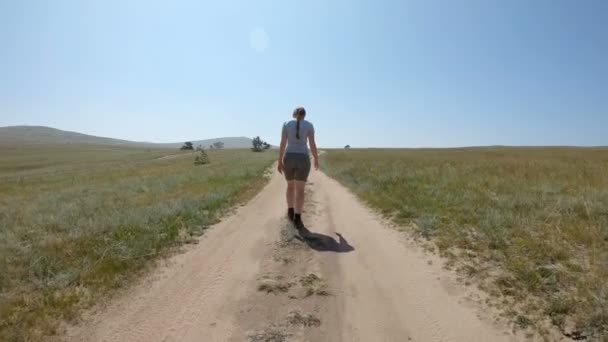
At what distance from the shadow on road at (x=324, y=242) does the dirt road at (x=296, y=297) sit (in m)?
0.02

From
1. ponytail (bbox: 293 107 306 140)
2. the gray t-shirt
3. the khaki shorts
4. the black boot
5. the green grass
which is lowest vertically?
the green grass

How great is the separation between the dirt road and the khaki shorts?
151 centimetres

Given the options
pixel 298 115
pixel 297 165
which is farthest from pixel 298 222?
pixel 298 115

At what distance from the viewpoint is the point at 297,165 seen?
7.46 m

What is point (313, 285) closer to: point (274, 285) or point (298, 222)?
point (274, 285)

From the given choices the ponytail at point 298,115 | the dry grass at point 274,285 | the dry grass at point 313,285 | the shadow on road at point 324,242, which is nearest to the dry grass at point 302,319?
the dry grass at point 313,285

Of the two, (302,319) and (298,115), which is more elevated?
(298,115)

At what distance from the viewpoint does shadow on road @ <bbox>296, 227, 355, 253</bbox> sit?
6.07 meters

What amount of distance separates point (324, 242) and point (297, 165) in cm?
196

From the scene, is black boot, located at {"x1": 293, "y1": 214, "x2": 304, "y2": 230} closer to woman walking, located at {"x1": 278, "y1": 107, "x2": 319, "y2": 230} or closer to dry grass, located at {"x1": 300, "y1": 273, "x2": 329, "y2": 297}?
woman walking, located at {"x1": 278, "y1": 107, "x2": 319, "y2": 230}

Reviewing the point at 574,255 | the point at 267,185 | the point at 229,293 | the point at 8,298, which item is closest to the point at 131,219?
the point at 8,298

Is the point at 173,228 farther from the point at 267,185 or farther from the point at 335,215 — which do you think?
the point at 267,185

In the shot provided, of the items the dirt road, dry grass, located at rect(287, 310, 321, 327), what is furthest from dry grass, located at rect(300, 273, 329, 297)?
dry grass, located at rect(287, 310, 321, 327)

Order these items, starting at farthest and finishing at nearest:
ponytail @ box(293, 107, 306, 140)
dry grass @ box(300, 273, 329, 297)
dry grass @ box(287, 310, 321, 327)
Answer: ponytail @ box(293, 107, 306, 140)
dry grass @ box(300, 273, 329, 297)
dry grass @ box(287, 310, 321, 327)
